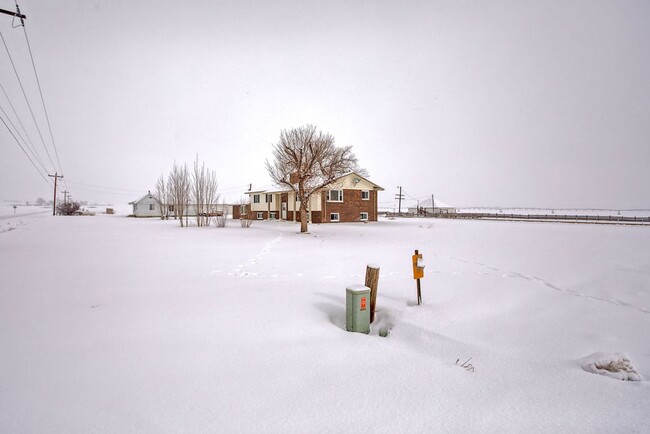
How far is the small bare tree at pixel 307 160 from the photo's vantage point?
883 inches

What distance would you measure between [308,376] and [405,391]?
3.77 ft

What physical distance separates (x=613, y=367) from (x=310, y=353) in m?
3.85

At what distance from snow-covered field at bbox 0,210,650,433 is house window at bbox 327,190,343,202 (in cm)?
2675

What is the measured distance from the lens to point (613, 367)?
389 centimetres

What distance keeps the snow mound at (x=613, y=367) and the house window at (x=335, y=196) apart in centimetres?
3184

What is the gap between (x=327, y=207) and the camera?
35.7 metres

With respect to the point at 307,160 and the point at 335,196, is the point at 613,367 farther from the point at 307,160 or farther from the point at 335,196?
the point at 335,196

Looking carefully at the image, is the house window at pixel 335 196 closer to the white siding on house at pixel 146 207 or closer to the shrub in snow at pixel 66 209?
the white siding on house at pixel 146 207

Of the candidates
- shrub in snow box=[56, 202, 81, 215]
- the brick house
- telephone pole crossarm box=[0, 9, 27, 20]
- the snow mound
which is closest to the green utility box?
the snow mound

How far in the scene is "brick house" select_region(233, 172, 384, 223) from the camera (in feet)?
117

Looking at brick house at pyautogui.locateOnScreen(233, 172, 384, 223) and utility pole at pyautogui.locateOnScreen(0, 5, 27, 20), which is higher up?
utility pole at pyautogui.locateOnScreen(0, 5, 27, 20)

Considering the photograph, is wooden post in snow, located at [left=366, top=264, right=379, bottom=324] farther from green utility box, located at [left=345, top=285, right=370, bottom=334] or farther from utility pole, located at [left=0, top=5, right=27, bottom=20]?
utility pole, located at [left=0, top=5, right=27, bottom=20]

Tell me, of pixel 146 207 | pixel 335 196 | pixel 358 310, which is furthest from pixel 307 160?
pixel 146 207

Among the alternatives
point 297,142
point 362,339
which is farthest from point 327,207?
point 362,339
